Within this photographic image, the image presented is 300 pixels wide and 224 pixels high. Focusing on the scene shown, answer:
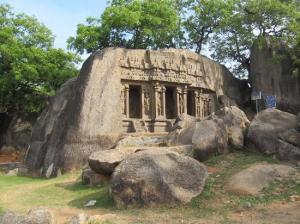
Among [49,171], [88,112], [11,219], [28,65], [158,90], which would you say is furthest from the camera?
[28,65]

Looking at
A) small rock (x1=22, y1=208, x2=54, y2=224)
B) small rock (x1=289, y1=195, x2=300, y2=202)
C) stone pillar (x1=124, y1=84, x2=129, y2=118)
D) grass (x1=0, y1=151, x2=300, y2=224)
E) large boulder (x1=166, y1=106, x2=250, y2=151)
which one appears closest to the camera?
small rock (x1=22, y1=208, x2=54, y2=224)

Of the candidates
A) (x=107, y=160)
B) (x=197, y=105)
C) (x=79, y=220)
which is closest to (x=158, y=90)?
(x=197, y=105)

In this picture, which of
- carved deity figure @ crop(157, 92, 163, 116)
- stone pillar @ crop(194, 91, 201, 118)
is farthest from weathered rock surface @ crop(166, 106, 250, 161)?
stone pillar @ crop(194, 91, 201, 118)

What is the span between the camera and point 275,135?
41.5 ft

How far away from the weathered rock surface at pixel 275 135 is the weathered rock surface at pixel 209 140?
1.00 metres

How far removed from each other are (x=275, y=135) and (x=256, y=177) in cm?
323

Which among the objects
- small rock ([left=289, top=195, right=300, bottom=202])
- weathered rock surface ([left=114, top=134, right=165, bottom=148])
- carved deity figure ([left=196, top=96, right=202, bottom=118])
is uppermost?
carved deity figure ([left=196, top=96, right=202, bottom=118])

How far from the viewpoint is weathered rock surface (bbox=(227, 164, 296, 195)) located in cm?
934

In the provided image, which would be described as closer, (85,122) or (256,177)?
(256,177)

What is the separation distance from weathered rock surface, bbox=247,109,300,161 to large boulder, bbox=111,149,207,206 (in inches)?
145

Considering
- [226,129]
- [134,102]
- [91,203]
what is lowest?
[91,203]

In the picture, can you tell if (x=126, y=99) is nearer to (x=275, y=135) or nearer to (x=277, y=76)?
(x=277, y=76)

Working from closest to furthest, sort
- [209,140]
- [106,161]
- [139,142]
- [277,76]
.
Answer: [106,161]
[209,140]
[139,142]
[277,76]

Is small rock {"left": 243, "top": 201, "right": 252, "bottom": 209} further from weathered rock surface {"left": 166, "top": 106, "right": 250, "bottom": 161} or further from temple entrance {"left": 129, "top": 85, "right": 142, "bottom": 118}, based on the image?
temple entrance {"left": 129, "top": 85, "right": 142, "bottom": 118}
